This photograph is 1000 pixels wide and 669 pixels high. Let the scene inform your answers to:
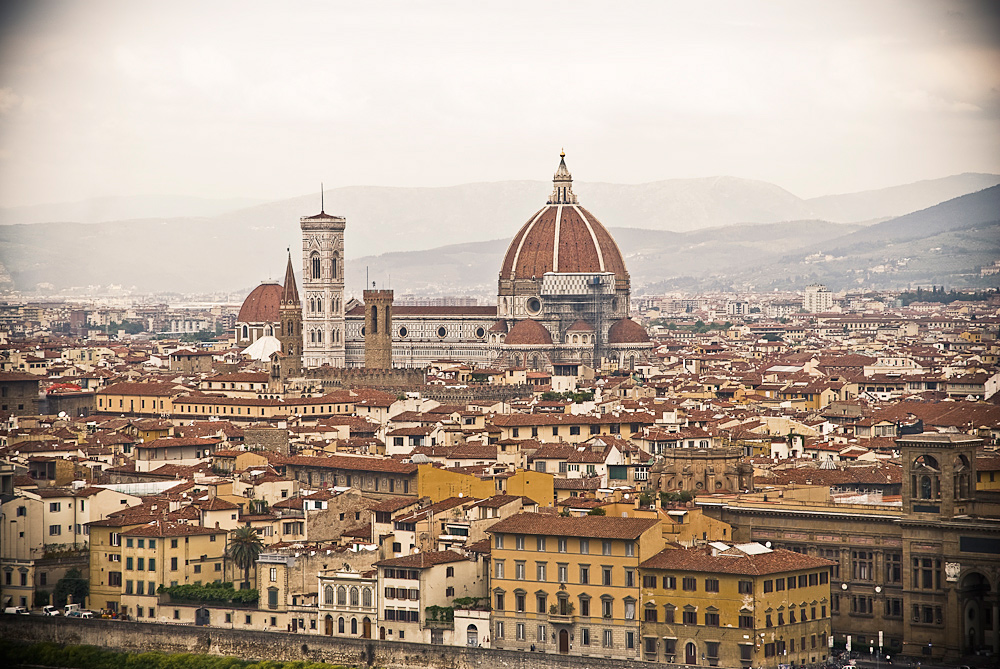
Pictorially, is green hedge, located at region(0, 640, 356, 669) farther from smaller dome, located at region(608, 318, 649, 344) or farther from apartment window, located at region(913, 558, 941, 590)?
smaller dome, located at region(608, 318, 649, 344)

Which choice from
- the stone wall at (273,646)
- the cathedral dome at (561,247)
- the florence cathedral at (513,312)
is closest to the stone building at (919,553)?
the stone wall at (273,646)

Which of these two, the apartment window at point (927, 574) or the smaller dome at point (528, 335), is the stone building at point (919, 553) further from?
the smaller dome at point (528, 335)

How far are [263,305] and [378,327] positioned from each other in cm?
2559

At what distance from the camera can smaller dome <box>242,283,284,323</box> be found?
138 metres

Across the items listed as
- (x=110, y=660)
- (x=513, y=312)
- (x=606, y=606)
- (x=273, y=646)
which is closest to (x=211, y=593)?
(x=110, y=660)

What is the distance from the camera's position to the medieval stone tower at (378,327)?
11456 cm

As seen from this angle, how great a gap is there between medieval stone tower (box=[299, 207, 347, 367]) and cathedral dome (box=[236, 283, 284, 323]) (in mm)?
15364

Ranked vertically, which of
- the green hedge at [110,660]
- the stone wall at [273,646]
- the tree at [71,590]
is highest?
the tree at [71,590]

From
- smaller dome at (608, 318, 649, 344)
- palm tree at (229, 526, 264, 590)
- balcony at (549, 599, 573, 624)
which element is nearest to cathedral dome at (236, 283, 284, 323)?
smaller dome at (608, 318, 649, 344)

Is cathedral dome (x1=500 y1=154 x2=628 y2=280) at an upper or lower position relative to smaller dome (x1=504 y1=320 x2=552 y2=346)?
upper

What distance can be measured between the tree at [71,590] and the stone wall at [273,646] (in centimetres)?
124

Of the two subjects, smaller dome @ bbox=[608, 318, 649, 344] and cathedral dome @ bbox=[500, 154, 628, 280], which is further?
cathedral dome @ bbox=[500, 154, 628, 280]

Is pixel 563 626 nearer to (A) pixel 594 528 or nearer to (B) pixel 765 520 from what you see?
(A) pixel 594 528

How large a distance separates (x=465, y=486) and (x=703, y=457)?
18.0 feet
